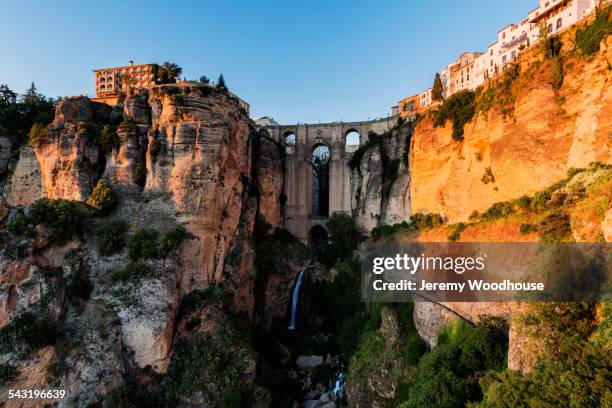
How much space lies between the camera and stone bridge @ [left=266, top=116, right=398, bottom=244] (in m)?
36.0

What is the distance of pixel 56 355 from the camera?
1691cm

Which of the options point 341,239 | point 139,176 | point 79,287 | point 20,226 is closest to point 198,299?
point 79,287

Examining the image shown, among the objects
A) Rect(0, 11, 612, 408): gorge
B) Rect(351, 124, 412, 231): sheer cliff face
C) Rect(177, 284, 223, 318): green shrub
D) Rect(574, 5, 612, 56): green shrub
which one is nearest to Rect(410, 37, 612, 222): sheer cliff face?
Rect(0, 11, 612, 408): gorge

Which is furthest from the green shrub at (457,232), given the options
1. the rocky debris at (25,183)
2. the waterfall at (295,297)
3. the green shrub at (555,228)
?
the rocky debris at (25,183)

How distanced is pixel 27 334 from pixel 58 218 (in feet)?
20.9

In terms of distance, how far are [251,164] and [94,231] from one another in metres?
12.9

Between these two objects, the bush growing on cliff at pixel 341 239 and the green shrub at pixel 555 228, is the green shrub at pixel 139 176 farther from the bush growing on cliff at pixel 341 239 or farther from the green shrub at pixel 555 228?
the green shrub at pixel 555 228

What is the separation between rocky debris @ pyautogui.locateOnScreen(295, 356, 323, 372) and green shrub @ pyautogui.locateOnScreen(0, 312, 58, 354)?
13887 mm

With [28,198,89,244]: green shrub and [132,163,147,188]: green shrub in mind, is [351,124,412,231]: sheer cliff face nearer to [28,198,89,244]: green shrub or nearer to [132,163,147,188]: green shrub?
[132,163,147,188]: green shrub

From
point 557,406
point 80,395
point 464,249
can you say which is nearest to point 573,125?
point 464,249

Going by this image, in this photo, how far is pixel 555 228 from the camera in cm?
1243

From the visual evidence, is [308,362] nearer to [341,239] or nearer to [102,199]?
[341,239]

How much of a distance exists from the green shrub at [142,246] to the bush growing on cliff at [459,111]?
62.0 ft

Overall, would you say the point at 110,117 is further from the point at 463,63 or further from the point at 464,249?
the point at 463,63
